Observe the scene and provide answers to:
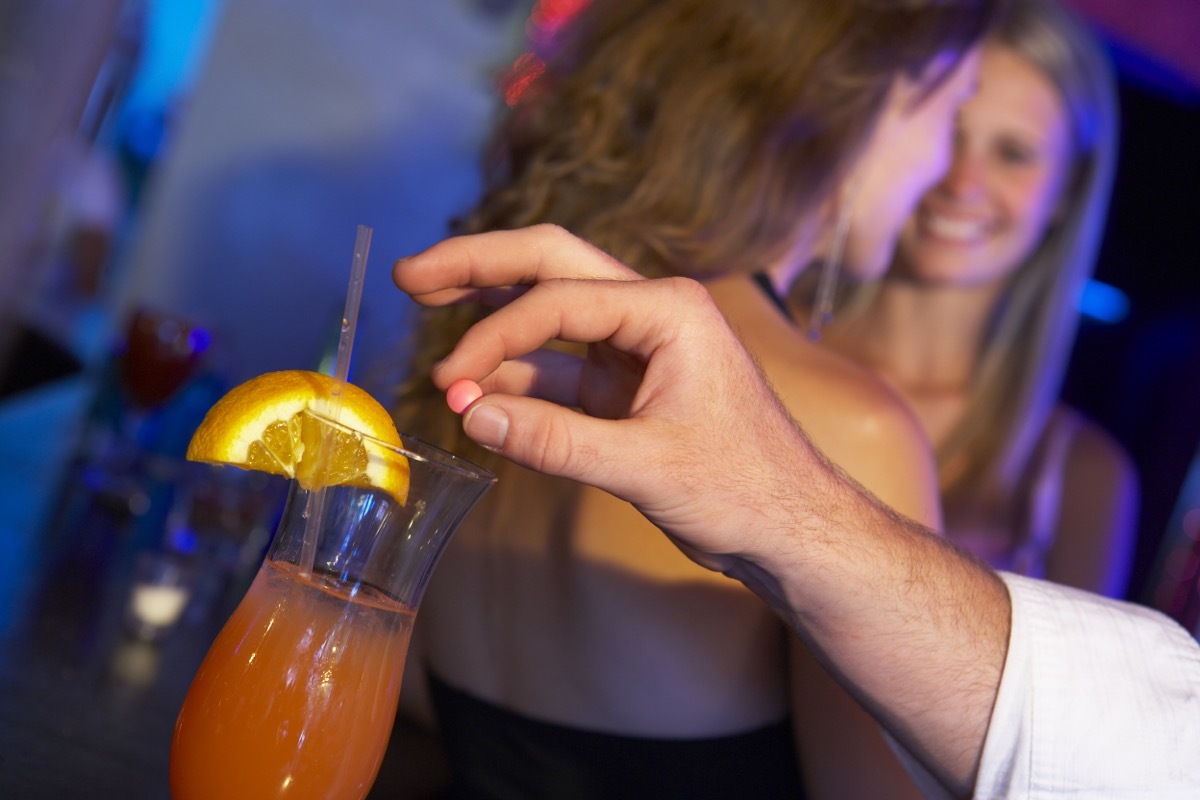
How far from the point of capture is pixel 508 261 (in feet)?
3.07

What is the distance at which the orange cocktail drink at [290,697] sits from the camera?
2.64 ft

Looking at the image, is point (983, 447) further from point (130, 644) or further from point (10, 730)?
point (10, 730)

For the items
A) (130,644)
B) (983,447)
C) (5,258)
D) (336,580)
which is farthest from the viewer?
(983,447)

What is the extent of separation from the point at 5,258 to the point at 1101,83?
3050mm

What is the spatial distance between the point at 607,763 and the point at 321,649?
0.60 metres

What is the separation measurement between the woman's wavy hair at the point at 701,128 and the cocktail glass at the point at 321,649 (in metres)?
0.64

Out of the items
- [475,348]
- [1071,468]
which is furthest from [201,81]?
[475,348]

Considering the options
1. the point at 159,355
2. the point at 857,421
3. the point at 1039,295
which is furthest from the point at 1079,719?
the point at 1039,295

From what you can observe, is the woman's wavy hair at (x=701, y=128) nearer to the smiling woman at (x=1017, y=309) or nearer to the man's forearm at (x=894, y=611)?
the man's forearm at (x=894, y=611)

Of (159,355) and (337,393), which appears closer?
(337,393)

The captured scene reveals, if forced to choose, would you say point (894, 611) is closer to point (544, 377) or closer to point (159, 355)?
point (544, 377)

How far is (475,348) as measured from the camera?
847 mm

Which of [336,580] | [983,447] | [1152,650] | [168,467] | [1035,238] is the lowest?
[168,467]

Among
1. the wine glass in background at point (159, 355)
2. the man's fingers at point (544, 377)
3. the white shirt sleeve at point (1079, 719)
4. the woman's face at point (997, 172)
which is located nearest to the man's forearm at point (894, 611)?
the white shirt sleeve at point (1079, 719)
